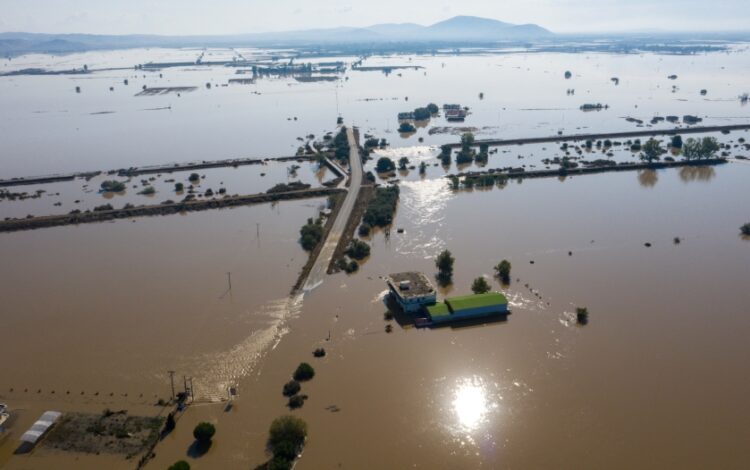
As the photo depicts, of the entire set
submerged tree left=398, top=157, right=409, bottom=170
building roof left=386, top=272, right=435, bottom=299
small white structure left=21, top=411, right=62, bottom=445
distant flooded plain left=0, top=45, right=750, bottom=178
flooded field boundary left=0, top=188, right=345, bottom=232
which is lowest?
small white structure left=21, top=411, right=62, bottom=445

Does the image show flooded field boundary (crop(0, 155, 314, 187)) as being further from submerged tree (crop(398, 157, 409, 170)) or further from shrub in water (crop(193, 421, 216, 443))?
shrub in water (crop(193, 421, 216, 443))

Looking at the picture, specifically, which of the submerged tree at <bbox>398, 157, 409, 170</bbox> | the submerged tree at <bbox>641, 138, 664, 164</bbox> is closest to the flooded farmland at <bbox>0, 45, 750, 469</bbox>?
the submerged tree at <bbox>641, 138, 664, 164</bbox>

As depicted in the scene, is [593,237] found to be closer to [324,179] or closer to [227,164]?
[324,179]

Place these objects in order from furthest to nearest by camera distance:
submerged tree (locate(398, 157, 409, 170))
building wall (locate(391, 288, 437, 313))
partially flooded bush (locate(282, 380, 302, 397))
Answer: submerged tree (locate(398, 157, 409, 170)) → building wall (locate(391, 288, 437, 313)) → partially flooded bush (locate(282, 380, 302, 397))

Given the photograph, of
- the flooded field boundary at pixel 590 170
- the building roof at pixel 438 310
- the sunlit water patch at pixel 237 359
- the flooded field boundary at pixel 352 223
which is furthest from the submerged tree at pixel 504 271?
the flooded field boundary at pixel 590 170

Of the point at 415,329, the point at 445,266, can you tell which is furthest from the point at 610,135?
the point at 415,329

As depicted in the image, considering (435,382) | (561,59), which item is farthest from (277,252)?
(561,59)

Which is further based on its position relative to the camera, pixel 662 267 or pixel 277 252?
pixel 277 252
